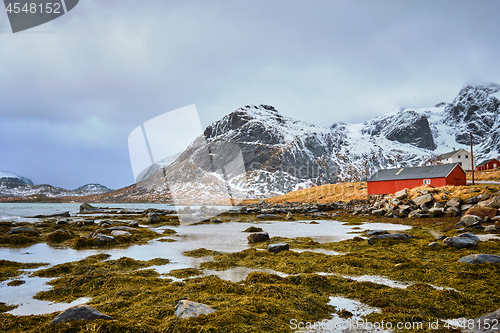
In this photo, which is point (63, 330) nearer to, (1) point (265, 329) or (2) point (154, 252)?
(1) point (265, 329)

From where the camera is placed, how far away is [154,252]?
13.4m

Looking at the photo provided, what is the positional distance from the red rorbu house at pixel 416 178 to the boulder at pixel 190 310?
4666cm

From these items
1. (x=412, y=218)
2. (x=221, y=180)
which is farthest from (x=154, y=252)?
(x=221, y=180)

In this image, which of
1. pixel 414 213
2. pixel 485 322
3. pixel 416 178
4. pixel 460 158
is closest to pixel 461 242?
pixel 485 322

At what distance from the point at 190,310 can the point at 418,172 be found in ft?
166

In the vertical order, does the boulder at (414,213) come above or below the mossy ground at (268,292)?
below

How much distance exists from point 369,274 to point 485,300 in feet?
9.81

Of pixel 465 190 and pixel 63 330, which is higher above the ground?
pixel 63 330

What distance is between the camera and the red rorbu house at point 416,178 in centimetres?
4203

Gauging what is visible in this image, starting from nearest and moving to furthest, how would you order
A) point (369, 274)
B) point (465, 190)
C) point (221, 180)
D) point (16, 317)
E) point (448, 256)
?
point (16, 317), point (369, 274), point (448, 256), point (465, 190), point (221, 180)

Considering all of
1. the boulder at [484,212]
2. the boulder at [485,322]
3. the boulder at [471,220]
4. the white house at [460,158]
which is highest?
the boulder at [485,322]

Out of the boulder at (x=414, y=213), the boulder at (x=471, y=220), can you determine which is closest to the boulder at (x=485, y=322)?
the boulder at (x=471, y=220)

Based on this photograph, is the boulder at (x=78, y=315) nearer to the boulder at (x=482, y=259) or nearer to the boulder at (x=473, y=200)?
the boulder at (x=482, y=259)

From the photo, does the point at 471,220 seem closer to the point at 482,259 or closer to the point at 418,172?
the point at 482,259
